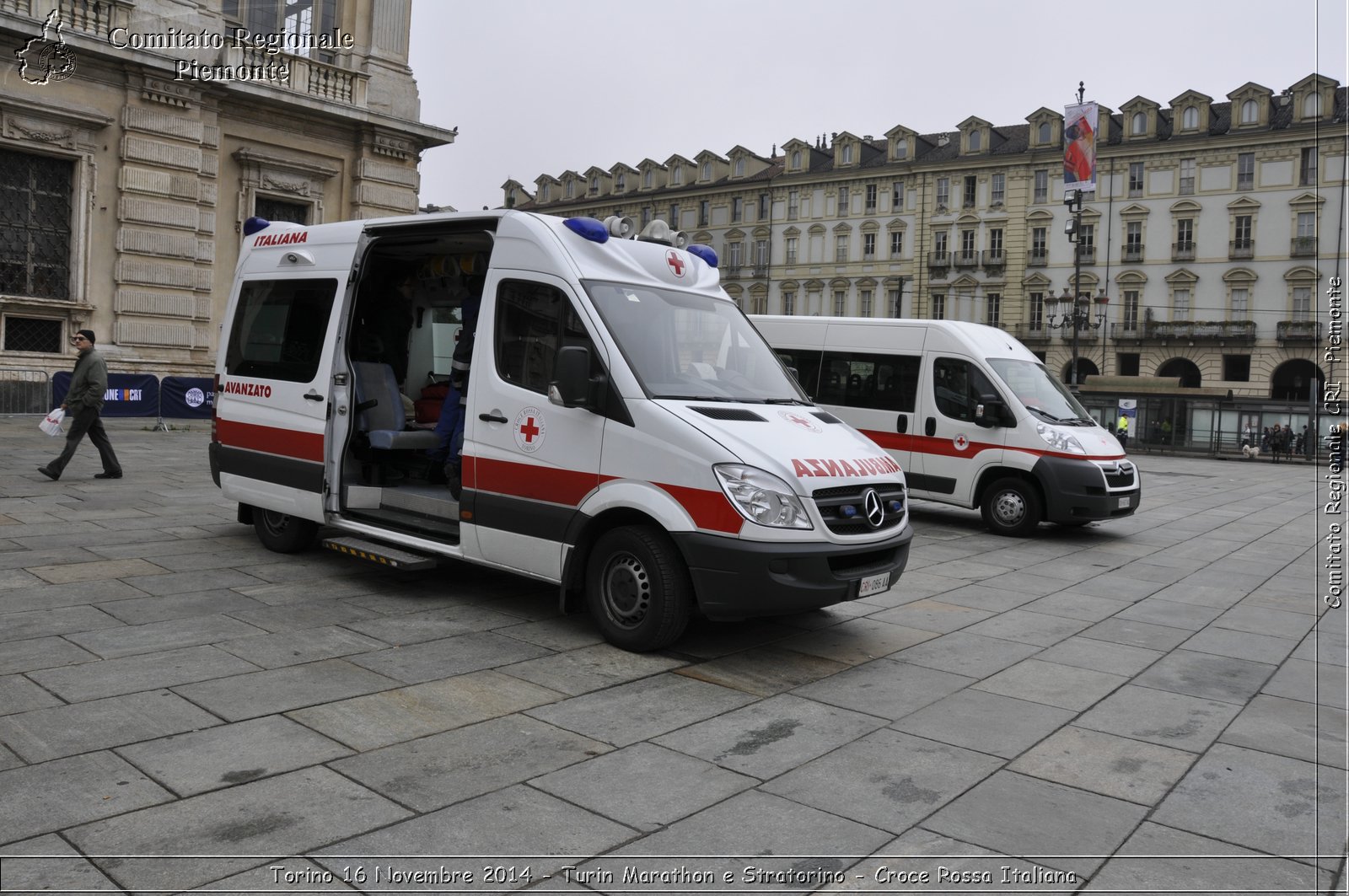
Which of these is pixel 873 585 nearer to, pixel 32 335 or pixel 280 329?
pixel 280 329

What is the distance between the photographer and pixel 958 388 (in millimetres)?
12578

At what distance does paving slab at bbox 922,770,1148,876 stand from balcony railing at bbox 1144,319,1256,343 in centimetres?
6442

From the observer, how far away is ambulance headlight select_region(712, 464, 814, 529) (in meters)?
5.73

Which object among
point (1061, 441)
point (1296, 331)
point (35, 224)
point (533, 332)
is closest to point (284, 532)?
point (533, 332)

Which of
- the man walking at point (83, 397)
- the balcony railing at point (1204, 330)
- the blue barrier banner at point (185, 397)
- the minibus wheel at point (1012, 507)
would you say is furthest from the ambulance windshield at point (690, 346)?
the balcony railing at point (1204, 330)

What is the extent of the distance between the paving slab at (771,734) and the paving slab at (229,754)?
1.51 meters

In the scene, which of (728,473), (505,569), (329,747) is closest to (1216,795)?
(728,473)

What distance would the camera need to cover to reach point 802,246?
75000mm

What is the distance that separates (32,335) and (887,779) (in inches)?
797


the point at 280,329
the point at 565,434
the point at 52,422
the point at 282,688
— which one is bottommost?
the point at 282,688

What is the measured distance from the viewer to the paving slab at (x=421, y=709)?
15.0 ft

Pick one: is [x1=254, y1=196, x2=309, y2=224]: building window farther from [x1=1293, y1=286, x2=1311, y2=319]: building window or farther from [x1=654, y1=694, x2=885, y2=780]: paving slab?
[x1=1293, y1=286, x2=1311, y2=319]: building window

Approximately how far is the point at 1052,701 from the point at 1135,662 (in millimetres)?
1260

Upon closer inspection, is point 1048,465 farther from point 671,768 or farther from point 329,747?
point 329,747
